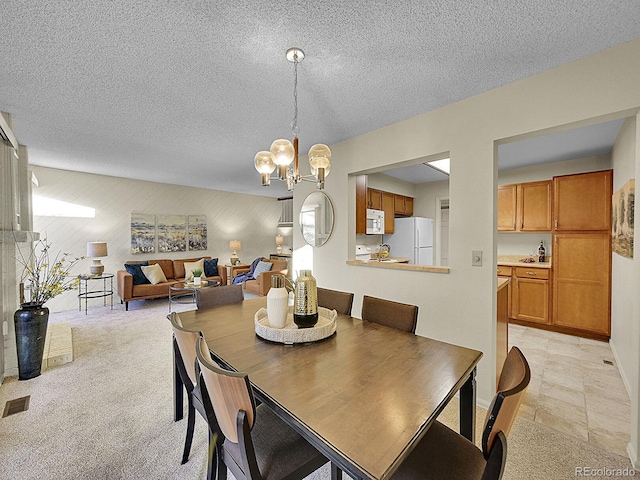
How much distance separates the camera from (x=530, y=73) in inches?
77.8

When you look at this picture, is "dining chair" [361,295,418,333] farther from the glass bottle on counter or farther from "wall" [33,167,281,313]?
"wall" [33,167,281,313]

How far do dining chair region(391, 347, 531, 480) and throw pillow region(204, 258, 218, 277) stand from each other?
5.91 metres

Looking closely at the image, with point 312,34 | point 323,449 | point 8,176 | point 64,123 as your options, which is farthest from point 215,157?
point 323,449

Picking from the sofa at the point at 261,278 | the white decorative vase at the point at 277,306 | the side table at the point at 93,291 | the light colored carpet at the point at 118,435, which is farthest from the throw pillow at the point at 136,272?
the white decorative vase at the point at 277,306

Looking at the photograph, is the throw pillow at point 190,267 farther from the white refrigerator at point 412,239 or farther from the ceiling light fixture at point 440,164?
the ceiling light fixture at point 440,164

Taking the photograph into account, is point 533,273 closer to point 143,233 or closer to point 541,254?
point 541,254

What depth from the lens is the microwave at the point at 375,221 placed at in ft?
14.6

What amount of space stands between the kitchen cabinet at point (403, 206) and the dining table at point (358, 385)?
3.82 metres

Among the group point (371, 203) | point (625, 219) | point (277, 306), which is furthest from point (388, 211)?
point (277, 306)

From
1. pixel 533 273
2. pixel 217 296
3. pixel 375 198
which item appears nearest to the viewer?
pixel 217 296

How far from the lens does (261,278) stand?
18.8 feet

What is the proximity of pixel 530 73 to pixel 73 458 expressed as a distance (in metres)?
3.93

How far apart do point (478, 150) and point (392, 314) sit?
1512 millimetres

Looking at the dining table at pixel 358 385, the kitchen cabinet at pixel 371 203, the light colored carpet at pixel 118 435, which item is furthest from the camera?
the kitchen cabinet at pixel 371 203
